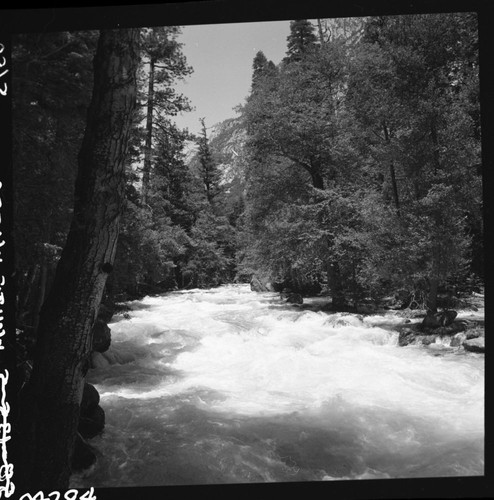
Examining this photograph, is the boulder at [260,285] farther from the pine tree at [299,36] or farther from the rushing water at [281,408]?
the pine tree at [299,36]

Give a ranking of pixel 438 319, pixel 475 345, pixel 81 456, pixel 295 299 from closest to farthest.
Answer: pixel 81 456
pixel 475 345
pixel 438 319
pixel 295 299

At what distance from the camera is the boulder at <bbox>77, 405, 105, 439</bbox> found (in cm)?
387

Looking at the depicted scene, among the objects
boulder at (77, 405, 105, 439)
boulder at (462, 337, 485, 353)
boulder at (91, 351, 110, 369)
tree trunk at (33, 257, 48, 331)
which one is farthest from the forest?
boulder at (91, 351, 110, 369)

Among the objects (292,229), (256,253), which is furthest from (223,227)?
(292,229)

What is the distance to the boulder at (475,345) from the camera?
5469mm

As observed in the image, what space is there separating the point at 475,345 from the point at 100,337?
5.71m

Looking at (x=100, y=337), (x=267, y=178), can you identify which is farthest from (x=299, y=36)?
(x=100, y=337)

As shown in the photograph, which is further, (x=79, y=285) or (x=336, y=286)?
(x=336, y=286)

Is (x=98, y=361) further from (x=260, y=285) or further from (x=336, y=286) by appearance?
(x=260, y=285)

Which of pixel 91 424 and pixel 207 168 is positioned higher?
pixel 207 168

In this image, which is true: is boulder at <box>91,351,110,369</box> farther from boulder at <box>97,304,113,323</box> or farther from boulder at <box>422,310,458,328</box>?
boulder at <box>422,310,458,328</box>

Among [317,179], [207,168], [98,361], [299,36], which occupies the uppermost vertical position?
[299,36]

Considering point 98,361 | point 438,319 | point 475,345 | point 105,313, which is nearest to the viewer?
point 475,345

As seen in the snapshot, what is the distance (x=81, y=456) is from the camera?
11.3 feet
